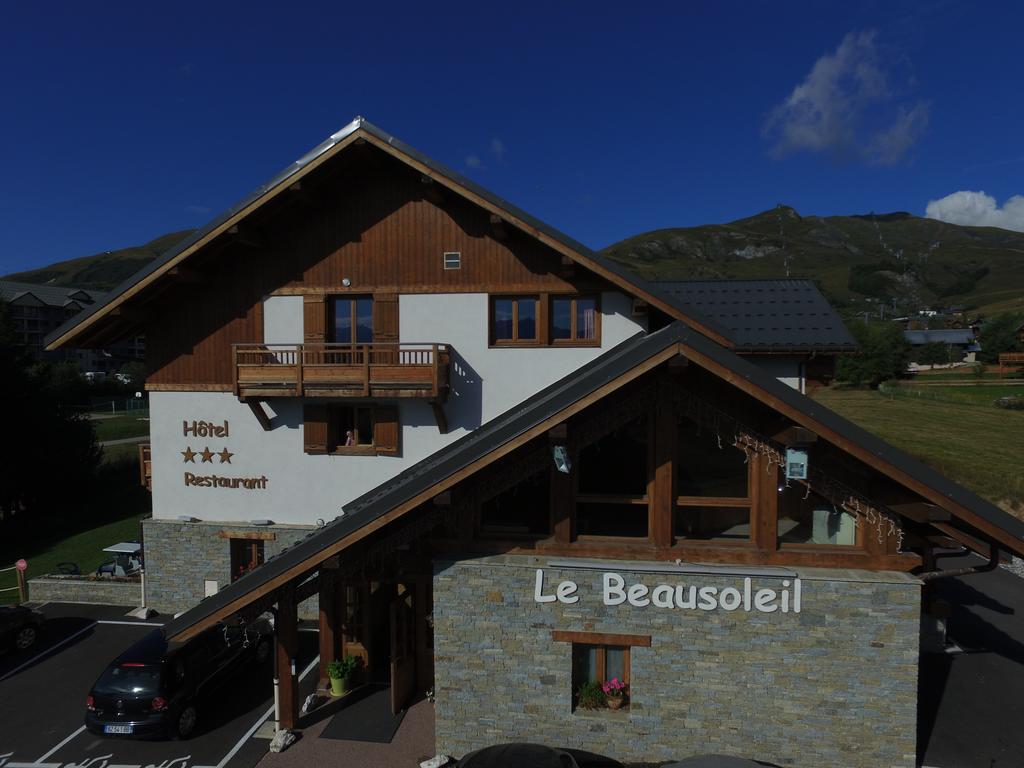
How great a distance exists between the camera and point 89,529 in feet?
88.2

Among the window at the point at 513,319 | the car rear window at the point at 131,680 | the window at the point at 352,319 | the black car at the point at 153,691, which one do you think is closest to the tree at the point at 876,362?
the window at the point at 513,319

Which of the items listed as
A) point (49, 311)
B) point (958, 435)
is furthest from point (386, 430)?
point (49, 311)

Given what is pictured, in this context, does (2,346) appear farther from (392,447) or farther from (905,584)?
(905,584)

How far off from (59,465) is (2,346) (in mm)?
6768

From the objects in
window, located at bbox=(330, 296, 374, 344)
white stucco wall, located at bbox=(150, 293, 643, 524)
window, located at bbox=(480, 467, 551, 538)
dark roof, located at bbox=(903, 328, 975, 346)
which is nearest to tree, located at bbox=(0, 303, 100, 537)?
white stucco wall, located at bbox=(150, 293, 643, 524)

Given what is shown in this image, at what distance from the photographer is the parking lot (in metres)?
9.54

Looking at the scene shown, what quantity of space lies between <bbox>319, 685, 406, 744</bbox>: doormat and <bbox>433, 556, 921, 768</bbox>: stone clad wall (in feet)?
4.90

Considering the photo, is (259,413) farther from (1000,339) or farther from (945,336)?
(945,336)

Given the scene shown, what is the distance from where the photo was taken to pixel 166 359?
1484 centimetres

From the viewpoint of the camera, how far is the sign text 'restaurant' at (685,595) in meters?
8.13

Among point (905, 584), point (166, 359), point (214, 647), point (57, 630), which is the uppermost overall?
point (166, 359)

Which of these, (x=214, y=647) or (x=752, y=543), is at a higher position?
(x=752, y=543)

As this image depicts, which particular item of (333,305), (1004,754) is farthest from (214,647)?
(1004,754)

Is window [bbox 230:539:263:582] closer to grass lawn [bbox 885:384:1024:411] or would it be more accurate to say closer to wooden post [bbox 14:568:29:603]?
wooden post [bbox 14:568:29:603]
